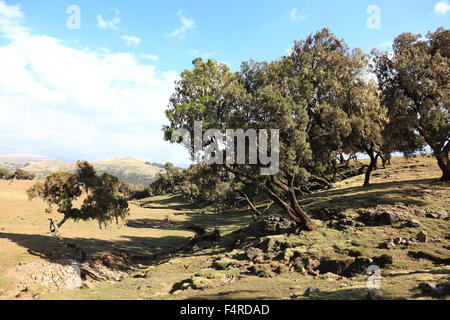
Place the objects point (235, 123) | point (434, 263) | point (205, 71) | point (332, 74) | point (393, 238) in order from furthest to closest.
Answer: point (332, 74)
point (205, 71)
point (235, 123)
point (393, 238)
point (434, 263)

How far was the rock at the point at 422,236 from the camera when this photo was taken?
1817 centimetres

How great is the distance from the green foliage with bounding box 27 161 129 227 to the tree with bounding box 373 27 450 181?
34.4m

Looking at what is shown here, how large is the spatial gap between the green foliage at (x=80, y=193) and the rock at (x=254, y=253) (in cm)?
1742

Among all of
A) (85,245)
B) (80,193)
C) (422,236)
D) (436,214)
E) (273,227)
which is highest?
(80,193)

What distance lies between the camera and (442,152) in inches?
1125

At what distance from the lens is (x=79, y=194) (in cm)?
2892

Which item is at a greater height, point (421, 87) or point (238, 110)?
point (421, 87)

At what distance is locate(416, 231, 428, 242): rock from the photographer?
59.6ft

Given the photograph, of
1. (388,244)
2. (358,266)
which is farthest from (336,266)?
(388,244)

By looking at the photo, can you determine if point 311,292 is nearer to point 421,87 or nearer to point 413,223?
point 413,223

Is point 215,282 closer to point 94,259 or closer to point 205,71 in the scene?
point 94,259

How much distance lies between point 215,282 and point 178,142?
41.4 ft

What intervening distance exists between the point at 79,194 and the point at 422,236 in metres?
34.4
